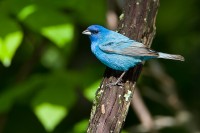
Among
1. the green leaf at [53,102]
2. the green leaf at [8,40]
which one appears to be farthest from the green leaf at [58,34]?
the green leaf at [53,102]

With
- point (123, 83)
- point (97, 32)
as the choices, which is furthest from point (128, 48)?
point (123, 83)

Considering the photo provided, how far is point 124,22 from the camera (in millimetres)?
3549

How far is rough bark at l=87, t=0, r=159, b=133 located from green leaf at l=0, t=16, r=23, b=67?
0.66 meters

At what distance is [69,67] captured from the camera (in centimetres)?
507

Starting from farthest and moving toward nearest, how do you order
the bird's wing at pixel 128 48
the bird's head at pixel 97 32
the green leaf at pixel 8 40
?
the bird's head at pixel 97 32 < the bird's wing at pixel 128 48 < the green leaf at pixel 8 40

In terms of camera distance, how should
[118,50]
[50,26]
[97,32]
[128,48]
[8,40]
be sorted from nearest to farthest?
[8,40] < [50,26] < [128,48] < [118,50] < [97,32]

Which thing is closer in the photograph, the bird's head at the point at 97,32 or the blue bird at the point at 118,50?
the blue bird at the point at 118,50

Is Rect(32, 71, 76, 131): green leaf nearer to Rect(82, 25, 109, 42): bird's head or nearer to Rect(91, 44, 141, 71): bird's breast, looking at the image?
Rect(91, 44, 141, 71): bird's breast

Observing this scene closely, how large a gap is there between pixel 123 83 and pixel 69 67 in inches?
68.6

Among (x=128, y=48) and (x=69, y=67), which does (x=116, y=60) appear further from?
(x=69, y=67)

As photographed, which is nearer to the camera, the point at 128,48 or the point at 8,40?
the point at 8,40

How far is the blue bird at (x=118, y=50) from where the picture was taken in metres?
3.72

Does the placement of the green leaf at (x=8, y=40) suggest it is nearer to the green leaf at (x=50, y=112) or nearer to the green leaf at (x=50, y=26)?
the green leaf at (x=50, y=26)

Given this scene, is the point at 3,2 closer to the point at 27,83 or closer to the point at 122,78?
the point at 27,83
